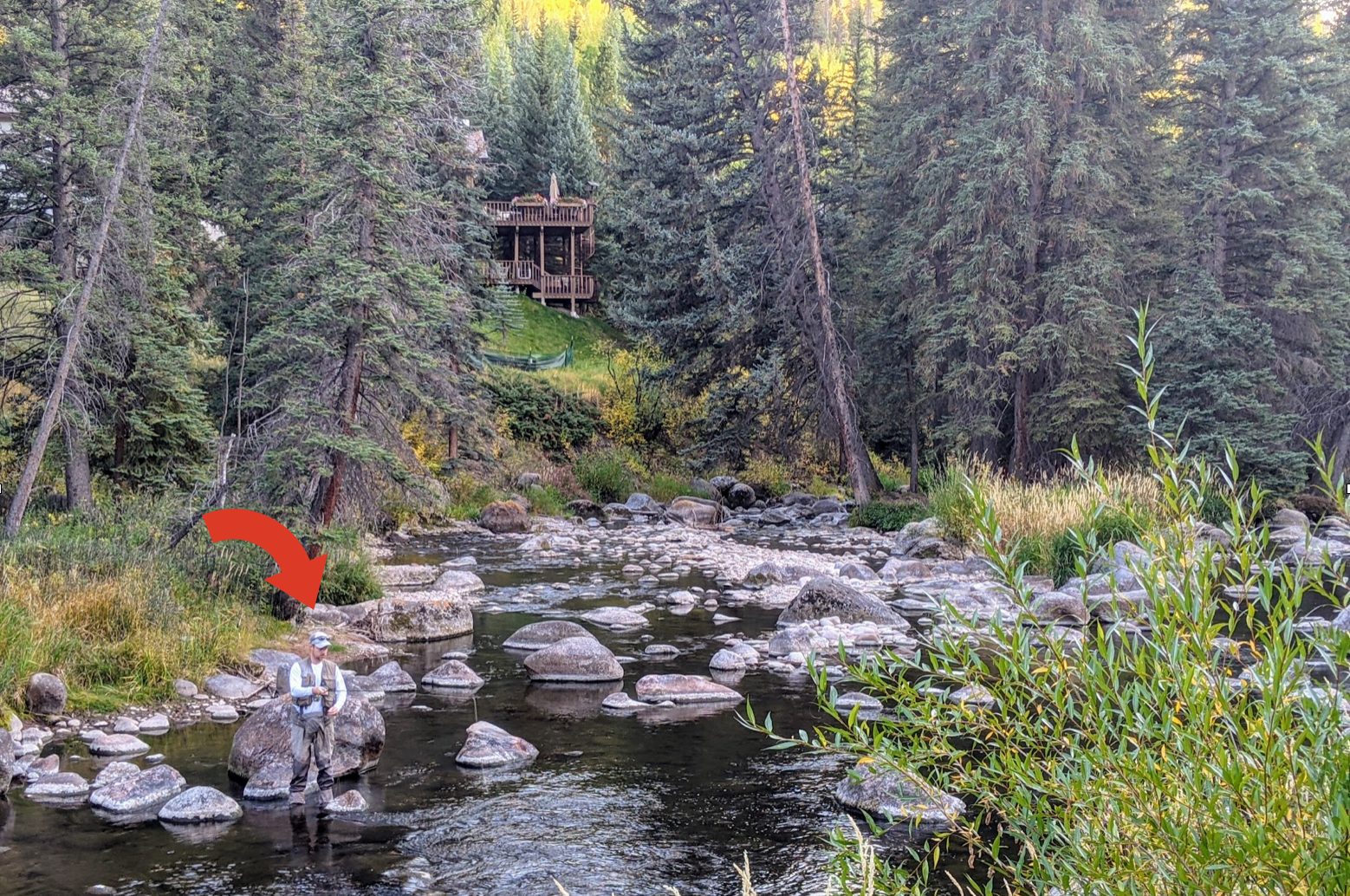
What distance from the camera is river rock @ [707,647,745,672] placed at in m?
12.7

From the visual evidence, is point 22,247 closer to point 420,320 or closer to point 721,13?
point 420,320

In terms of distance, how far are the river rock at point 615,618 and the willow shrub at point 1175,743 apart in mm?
11657

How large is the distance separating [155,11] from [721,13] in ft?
54.6

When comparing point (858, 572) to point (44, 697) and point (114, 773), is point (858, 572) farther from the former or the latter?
point (114, 773)

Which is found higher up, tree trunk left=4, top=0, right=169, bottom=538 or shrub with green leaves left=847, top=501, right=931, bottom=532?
tree trunk left=4, top=0, right=169, bottom=538

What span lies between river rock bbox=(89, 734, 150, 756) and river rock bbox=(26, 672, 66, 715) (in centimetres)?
83

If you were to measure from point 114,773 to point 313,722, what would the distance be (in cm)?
158

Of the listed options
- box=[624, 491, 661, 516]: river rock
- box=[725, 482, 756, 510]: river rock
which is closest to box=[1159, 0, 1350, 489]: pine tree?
box=[725, 482, 756, 510]: river rock

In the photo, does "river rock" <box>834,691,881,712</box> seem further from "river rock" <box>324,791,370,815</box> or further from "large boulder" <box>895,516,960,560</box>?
"large boulder" <box>895,516,960,560</box>

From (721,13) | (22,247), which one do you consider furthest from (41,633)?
(721,13)

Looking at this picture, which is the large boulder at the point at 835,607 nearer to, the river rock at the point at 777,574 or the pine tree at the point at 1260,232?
the river rock at the point at 777,574

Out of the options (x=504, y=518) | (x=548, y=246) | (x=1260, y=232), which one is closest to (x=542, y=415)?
(x=504, y=518)

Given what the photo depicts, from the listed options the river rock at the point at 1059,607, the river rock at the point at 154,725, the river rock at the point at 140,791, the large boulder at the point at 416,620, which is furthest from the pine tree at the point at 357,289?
the river rock at the point at 1059,607

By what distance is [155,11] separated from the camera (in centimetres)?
1903
